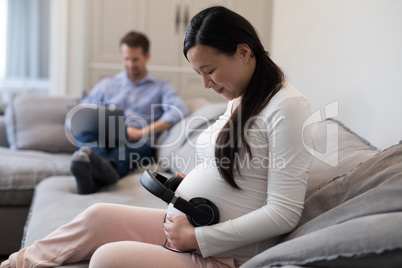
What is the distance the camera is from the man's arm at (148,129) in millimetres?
2752

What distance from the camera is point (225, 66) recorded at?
1.21 metres

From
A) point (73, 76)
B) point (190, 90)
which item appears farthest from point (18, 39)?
point (190, 90)

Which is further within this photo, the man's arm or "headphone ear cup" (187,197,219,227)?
the man's arm

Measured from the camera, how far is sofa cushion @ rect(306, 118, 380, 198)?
4.46 feet

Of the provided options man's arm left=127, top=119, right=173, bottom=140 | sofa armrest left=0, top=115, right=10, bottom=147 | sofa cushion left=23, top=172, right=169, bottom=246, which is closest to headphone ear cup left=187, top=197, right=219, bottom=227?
sofa cushion left=23, top=172, right=169, bottom=246

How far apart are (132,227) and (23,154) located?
1.67 m

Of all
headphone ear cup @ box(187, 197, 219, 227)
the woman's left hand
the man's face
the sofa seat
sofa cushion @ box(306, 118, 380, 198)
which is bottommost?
the sofa seat

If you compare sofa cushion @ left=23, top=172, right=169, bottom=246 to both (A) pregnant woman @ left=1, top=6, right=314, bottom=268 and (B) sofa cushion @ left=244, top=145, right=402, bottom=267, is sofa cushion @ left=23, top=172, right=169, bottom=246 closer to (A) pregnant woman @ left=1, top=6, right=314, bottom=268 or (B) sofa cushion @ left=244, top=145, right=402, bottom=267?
(A) pregnant woman @ left=1, top=6, right=314, bottom=268

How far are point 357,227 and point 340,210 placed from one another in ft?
0.47

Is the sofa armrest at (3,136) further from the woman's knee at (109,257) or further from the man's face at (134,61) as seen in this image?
the woman's knee at (109,257)

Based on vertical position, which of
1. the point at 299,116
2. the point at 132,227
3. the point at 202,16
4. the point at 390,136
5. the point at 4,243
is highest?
the point at 202,16

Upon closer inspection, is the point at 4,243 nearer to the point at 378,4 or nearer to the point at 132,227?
the point at 132,227

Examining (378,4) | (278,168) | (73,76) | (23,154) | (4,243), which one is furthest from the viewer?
(73,76)

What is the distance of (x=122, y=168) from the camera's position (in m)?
2.52
